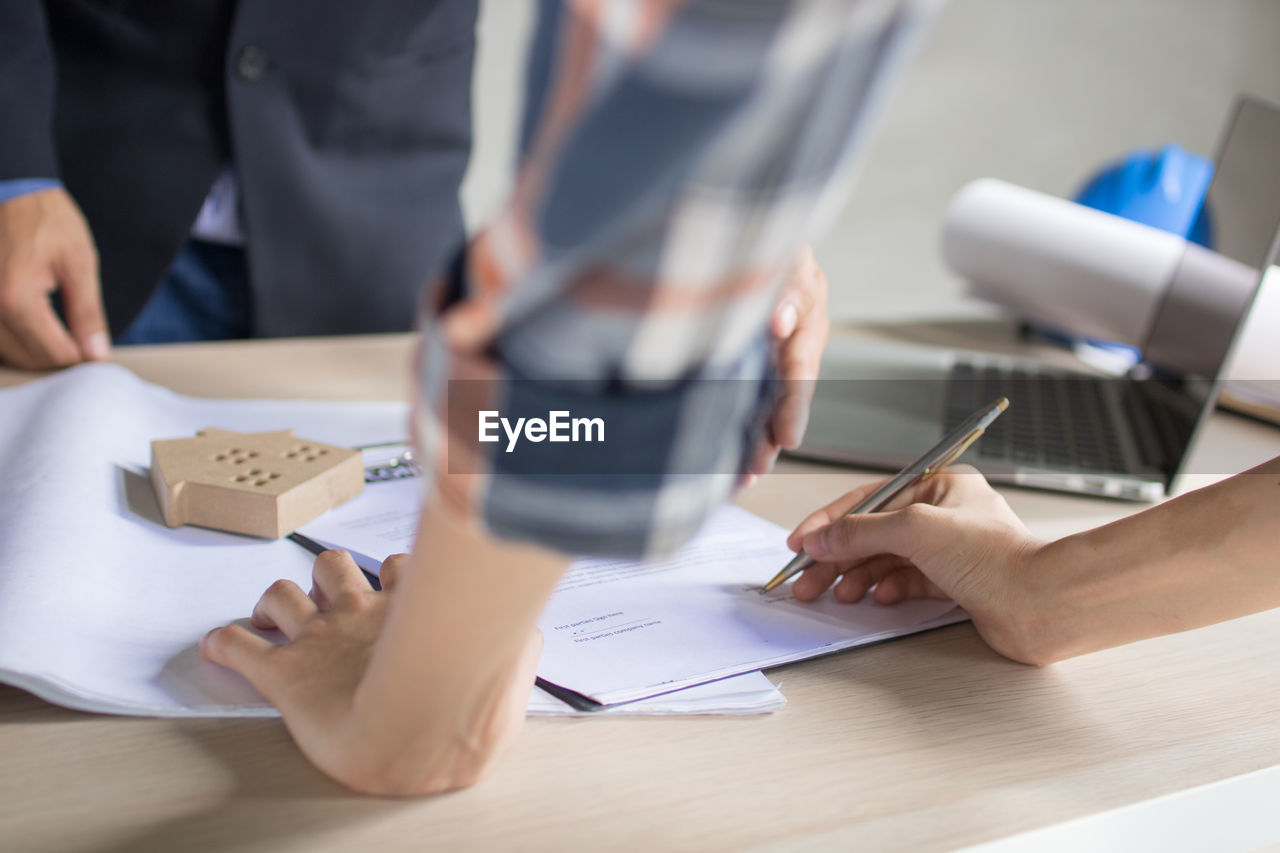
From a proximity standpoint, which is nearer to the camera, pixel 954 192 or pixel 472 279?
pixel 472 279

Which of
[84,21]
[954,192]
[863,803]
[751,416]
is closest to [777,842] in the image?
[863,803]

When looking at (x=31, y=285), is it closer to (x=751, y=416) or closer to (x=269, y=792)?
(x=269, y=792)

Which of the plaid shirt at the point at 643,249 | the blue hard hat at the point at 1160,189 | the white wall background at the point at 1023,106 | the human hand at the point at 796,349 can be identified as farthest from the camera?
the white wall background at the point at 1023,106

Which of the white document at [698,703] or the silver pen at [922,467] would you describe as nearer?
the white document at [698,703]

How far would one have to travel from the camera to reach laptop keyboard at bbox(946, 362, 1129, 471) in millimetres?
840

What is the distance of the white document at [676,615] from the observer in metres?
0.49

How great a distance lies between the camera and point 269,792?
40 cm

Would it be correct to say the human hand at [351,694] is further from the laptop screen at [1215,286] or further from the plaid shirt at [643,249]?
the laptop screen at [1215,286]

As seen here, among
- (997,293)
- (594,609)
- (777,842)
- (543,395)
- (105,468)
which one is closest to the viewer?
(543,395)

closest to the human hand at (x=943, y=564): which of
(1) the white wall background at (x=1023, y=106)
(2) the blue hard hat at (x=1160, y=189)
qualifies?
(2) the blue hard hat at (x=1160, y=189)

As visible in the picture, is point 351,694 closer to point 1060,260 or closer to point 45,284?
point 45,284

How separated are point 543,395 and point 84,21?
3.17 feet

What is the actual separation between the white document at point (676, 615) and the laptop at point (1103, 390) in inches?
9.5

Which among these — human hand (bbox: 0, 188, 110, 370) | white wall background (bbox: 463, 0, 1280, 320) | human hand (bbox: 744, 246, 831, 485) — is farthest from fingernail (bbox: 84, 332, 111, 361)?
white wall background (bbox: 463, 0, 1280, 320)
